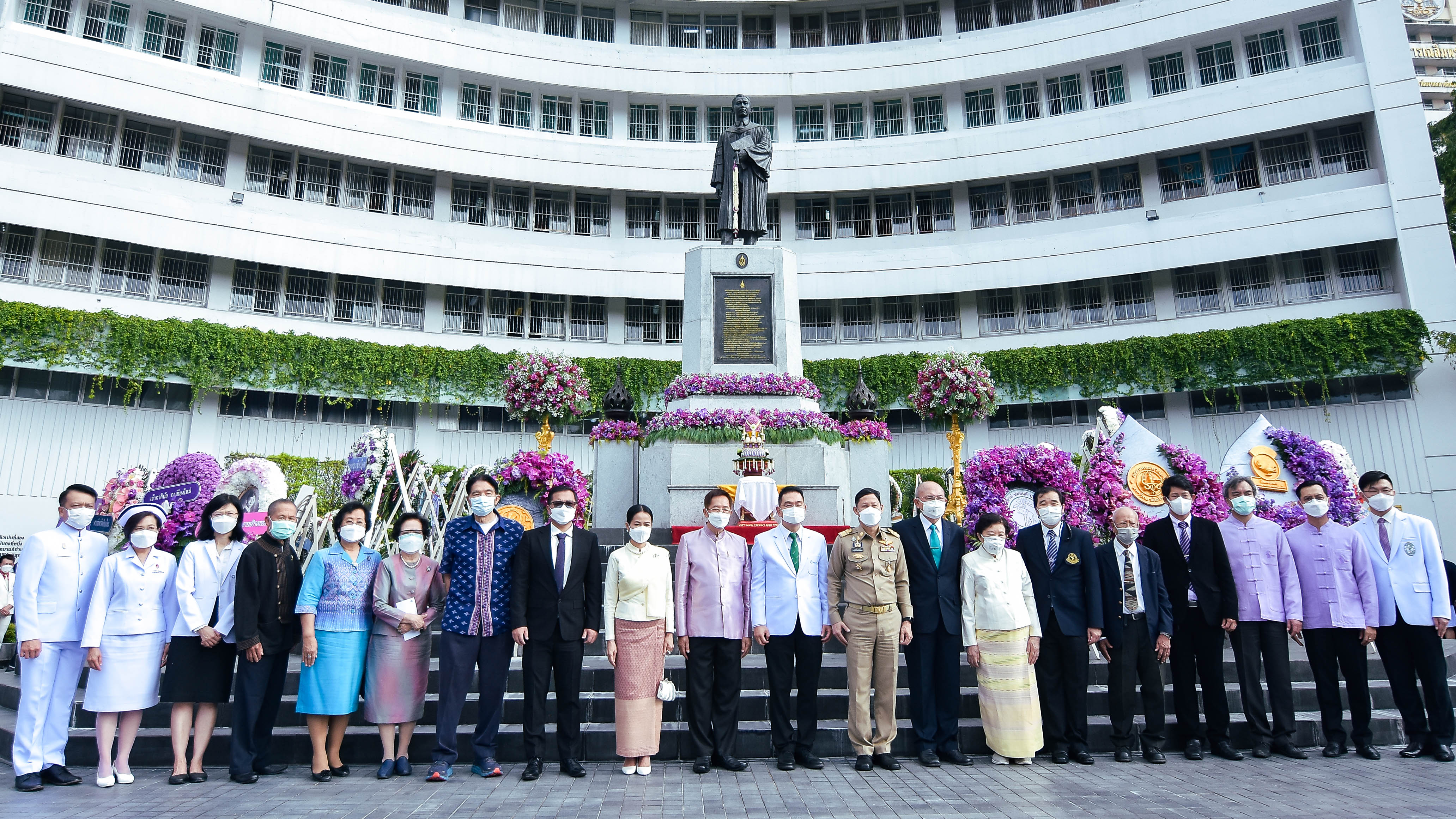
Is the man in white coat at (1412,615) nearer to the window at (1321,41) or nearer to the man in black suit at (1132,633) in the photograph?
the man in black suit at (1132,633)

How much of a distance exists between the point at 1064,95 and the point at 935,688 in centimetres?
2406

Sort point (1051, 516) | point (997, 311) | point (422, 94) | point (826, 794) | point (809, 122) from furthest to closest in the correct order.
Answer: point (809, 122) < point (422, 94) < point (997, 311) < point (1051, 516) < point (826, 794)

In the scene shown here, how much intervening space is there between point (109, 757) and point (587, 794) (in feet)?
10.2

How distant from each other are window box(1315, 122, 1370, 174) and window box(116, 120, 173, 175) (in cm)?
3038

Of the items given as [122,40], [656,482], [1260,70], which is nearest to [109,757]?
[656,482]

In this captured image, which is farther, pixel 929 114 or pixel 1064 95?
pixel 929 114

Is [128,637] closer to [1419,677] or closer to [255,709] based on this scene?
[255,709]

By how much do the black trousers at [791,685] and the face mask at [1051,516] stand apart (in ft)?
6.10

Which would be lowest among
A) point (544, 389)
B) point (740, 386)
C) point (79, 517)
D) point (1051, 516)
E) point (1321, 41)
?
point (1051, 516)

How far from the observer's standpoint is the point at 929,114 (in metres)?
26.2

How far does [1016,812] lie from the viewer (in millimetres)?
4488

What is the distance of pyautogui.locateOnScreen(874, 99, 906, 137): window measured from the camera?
26281mm

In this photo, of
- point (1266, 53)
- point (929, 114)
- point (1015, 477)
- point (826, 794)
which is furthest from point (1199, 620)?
point (1266, 53)

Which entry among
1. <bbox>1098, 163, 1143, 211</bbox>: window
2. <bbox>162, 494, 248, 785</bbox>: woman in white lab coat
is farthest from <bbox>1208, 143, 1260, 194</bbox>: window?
<bbox>162, 494, 248, 785</bbox>: woman in white lab coat
